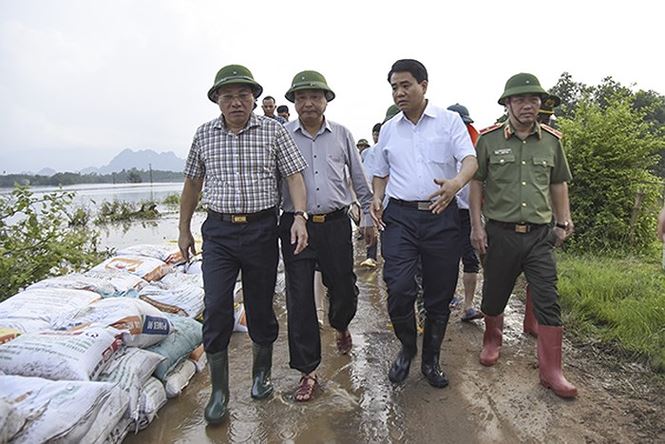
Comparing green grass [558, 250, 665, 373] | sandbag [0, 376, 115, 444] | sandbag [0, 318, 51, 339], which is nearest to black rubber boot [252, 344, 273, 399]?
sandbag [0, 376, 115, 444]

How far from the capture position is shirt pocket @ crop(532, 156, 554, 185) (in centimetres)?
273

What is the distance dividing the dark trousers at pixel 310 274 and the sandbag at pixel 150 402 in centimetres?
75

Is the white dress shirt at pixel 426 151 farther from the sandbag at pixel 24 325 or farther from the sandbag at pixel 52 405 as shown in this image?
the sandbag at pixel 24 325

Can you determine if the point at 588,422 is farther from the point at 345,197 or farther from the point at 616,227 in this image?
the point at 616,227

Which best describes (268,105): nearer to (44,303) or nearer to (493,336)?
(44,303)

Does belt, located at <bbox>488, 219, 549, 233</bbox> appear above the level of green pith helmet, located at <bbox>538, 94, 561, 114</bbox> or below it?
below

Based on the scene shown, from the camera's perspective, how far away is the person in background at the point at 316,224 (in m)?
2.64

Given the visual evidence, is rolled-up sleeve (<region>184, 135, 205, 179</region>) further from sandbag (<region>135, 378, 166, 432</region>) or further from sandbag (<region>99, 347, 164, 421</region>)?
sandbag (<region>135, 378, 166, 432</region>)

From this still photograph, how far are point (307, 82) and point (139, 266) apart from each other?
108 inches

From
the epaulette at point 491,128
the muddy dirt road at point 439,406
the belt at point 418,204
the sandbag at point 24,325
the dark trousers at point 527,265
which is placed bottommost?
the muddy dirt road at point 439,406

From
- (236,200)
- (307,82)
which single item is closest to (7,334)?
(236,200)

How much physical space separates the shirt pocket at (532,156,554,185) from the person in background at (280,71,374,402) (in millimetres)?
1122

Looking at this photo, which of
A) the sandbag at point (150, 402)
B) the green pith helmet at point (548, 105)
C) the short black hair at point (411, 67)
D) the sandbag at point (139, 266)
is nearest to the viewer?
the sandbag at point (150, 402)

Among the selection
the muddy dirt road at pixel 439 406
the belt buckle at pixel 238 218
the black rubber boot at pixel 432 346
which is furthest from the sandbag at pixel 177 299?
the black rubber boot at pixel 432 346
